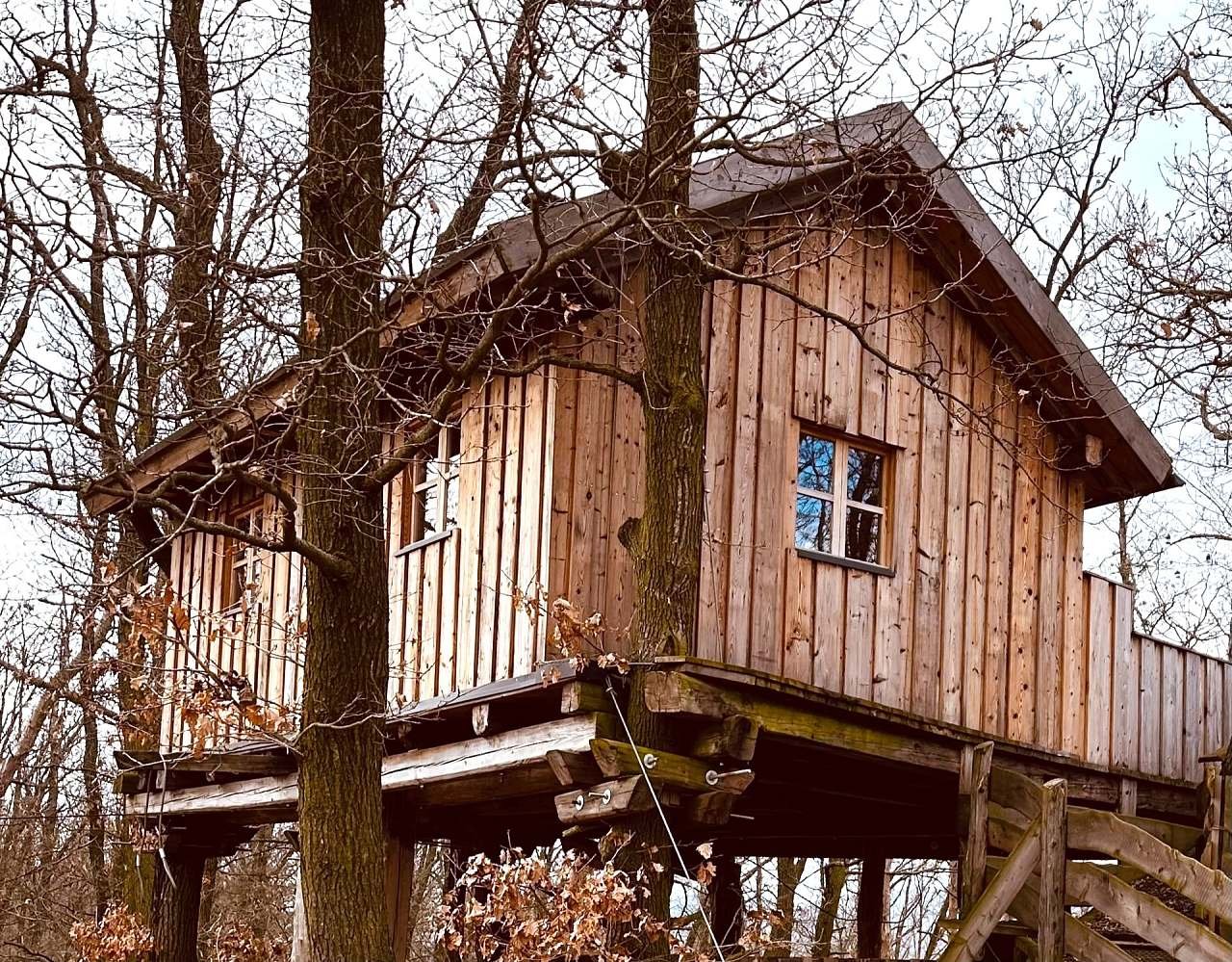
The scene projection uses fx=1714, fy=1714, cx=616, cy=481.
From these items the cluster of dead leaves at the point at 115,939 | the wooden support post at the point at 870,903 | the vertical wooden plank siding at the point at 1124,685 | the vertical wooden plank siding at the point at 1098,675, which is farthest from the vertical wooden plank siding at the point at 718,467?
the cluster of dead leaves at the point at 115,939

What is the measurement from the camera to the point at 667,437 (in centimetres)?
1213

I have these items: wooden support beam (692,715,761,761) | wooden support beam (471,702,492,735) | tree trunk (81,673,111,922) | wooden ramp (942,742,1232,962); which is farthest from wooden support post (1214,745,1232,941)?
tree trunk (81,673,111,922)

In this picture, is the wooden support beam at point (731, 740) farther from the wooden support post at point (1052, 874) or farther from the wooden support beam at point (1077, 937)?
the wooden support beam at point (1077, 937)

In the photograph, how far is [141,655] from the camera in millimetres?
14711

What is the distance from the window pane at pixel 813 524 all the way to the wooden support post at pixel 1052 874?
2680mm

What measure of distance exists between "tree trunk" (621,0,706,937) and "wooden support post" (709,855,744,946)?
6.77m

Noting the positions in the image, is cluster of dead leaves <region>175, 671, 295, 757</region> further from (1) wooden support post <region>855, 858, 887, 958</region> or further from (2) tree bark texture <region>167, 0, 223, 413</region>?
(1) wooden support post <region>855, 858, 887, 958</region>

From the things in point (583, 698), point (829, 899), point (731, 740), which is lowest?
point (829, 899)

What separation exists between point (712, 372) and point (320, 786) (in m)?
4.39

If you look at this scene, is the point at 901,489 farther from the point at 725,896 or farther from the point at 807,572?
the point at 725,896

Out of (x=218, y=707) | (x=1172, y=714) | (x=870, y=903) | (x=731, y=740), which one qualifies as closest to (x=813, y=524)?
(x=731, y=740)

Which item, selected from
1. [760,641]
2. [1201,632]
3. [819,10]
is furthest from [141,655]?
[1201,632]

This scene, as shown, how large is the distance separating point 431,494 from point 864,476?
3.63m

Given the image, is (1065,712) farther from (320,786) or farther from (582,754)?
(320,786)
